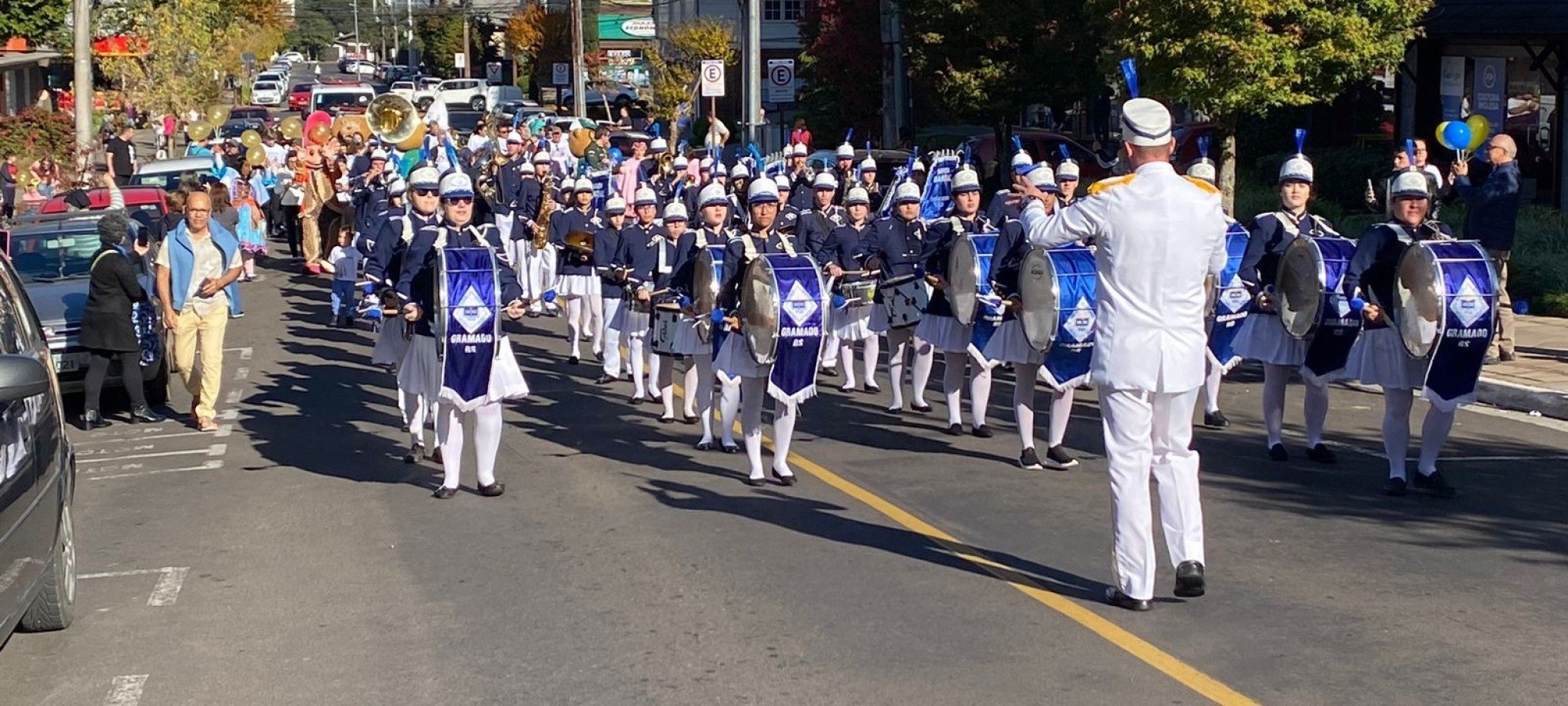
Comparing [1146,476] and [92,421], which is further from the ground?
[1146,476]

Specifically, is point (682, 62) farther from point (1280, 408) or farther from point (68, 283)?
point (1280, 408)

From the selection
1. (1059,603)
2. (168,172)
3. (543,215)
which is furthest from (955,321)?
(168,172)

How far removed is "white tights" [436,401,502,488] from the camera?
11.3 meters

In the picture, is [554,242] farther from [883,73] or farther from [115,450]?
[883,73]

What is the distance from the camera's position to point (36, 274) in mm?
17703

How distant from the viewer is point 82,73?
34.1 metres

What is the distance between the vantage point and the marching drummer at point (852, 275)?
14062mm

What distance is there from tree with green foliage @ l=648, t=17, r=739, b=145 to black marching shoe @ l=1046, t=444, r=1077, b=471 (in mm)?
37528

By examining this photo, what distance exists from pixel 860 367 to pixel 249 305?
35.5 feet

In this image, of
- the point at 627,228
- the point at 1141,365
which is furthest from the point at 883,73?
the point at 1141,365

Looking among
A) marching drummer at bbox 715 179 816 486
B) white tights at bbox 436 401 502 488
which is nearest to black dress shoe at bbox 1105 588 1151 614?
marching drummer at bbox 715 179 816 486

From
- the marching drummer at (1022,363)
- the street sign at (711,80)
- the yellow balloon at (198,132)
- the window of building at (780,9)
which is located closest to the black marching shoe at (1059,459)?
the marching drummer at (1022,363)

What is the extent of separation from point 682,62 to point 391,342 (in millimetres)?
44174

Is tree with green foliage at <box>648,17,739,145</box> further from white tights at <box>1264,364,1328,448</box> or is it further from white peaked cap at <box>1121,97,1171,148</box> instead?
white peaked cap at <box>1121,97,1171,148</box>
